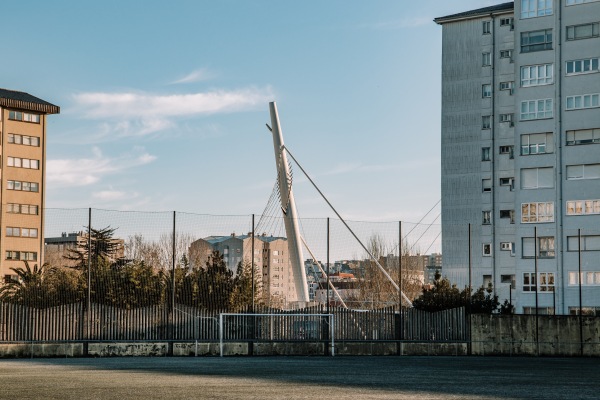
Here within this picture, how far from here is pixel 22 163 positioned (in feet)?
356

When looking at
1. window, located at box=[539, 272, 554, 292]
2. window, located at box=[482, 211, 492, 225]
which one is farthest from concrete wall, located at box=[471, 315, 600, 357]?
window, located at box=[482, 211, 492, 225]

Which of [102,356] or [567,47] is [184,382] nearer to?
[102,356]

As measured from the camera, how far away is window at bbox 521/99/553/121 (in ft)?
266

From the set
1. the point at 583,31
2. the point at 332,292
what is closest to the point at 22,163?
the point at 332,292

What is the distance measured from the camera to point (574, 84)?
78.3m

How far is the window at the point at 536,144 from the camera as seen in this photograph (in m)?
81.5

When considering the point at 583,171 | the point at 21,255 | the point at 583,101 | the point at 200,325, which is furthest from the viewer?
the point at 21,255

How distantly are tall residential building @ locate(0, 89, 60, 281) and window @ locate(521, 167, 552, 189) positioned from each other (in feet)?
176

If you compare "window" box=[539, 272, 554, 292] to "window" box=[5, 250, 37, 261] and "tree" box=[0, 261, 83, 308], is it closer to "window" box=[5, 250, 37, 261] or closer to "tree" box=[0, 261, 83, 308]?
"tree" box=[0, 261, 83, 308]

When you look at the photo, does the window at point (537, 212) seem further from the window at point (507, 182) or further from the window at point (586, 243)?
the window at point (507, 182)

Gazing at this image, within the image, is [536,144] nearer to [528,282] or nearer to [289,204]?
[528,282]

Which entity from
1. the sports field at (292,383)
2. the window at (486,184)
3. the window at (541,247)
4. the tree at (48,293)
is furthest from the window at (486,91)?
the sports field at (292,383)

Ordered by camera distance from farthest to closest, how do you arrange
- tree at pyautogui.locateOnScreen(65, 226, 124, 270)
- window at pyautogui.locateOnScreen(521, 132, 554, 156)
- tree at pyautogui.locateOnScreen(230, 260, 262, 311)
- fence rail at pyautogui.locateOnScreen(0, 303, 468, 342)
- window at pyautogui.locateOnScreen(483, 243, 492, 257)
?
window at pyautogui.locateOnScreen(483, 243, 492, 257)
window at pyautogui.locateOnScreen(521, 132, 554, 156)
tree at pyautogui.locateOnScreen(230, 260, 262, 311)
tree at pyautogui.locateOnScreen(65, 226, 124, 270)
fence rail at pyautogui.locateOnScreen(0, 303, 468, 342)

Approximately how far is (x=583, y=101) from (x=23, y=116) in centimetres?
6433
